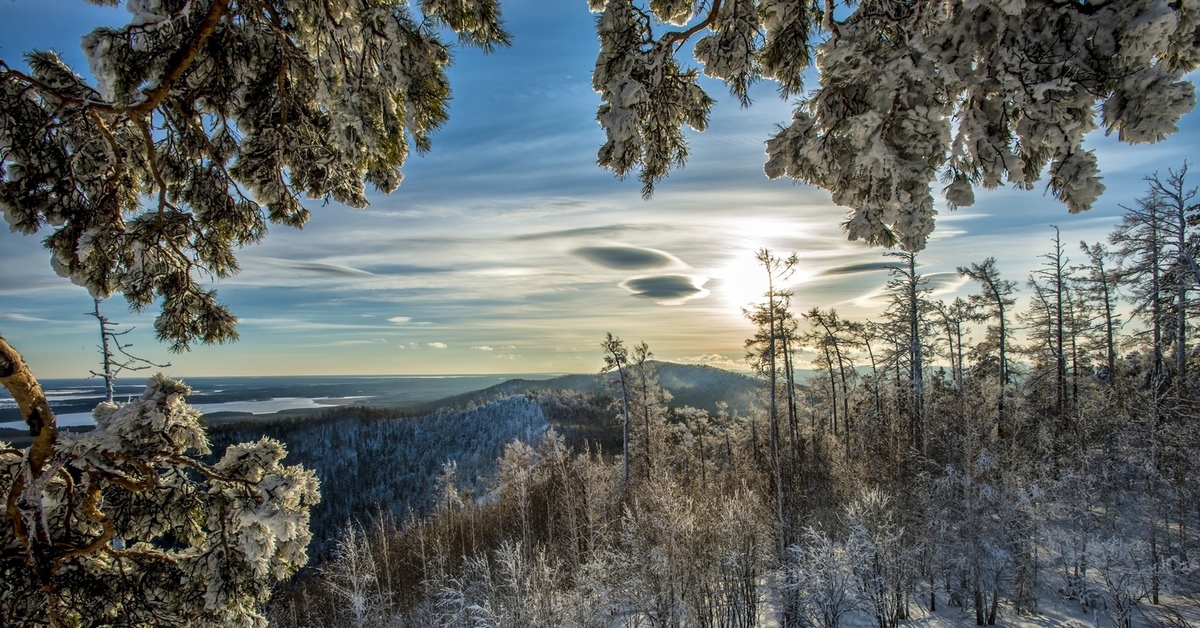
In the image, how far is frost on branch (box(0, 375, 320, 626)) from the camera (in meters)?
3.56

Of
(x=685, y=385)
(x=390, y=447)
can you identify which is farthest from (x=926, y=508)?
(x=685, y=385)

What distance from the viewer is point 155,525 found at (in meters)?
4.37

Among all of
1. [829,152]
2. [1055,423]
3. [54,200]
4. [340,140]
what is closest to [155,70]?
[54,200]

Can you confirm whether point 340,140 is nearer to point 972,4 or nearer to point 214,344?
point 972,4

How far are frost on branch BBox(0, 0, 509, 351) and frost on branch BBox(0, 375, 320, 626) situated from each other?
1162 millimetres

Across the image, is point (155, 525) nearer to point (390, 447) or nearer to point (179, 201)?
point (179, 201)

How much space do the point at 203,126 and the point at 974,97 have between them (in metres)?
5.97

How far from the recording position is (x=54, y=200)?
4086 millimetres

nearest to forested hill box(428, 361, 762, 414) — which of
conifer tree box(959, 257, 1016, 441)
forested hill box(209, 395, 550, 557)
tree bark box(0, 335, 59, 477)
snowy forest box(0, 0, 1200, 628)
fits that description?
forested hill box(209, 395, 550, 557)

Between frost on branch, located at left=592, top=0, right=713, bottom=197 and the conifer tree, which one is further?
the conifer tree

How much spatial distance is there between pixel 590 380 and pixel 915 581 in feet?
504

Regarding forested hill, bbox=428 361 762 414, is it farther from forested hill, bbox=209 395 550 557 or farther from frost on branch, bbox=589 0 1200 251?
frost on branch, bbox=589 0 1200 251

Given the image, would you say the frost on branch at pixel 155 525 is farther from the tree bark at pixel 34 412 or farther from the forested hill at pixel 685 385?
the forested hill at pixel 685 385

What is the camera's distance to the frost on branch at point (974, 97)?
145cm
